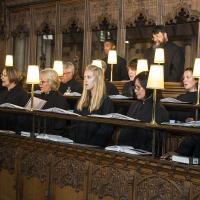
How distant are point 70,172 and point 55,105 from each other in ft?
5.51

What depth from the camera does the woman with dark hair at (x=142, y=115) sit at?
17.6 feet

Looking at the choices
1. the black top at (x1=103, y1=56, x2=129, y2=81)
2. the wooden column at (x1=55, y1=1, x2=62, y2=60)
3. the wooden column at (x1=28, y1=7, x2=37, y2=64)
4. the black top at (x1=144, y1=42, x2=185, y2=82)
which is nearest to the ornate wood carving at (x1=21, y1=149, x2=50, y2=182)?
the black top at (x1=144, y1=42, x2=185, y2=82)

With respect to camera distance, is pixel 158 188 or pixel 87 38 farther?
pixel 87 38

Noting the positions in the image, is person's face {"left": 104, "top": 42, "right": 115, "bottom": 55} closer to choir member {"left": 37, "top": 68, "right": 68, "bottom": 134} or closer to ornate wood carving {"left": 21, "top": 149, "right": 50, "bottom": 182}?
choir member {"left": 37, "top": 68, "right": 68, "bottom": 134}

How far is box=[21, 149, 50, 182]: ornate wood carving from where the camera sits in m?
5.63

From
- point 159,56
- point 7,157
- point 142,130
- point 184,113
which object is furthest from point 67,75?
point 142,130

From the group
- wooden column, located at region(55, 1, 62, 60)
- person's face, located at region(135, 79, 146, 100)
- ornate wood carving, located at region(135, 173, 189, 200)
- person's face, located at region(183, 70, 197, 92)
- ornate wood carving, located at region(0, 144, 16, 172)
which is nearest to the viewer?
ornate wood carving, located at region(135, 173, 189, 200)

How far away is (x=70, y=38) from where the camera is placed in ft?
39.9

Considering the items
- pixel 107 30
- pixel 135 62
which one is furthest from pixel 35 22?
pixel 135 62

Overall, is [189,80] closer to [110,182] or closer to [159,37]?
[159,37]

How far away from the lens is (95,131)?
224 inches

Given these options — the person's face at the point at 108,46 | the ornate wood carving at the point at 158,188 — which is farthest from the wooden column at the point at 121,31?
the ornate wood carving at the point at 158,188

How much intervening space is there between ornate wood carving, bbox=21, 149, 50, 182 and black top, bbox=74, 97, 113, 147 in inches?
19.2

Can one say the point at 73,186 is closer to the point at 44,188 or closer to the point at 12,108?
the point at 44,188
